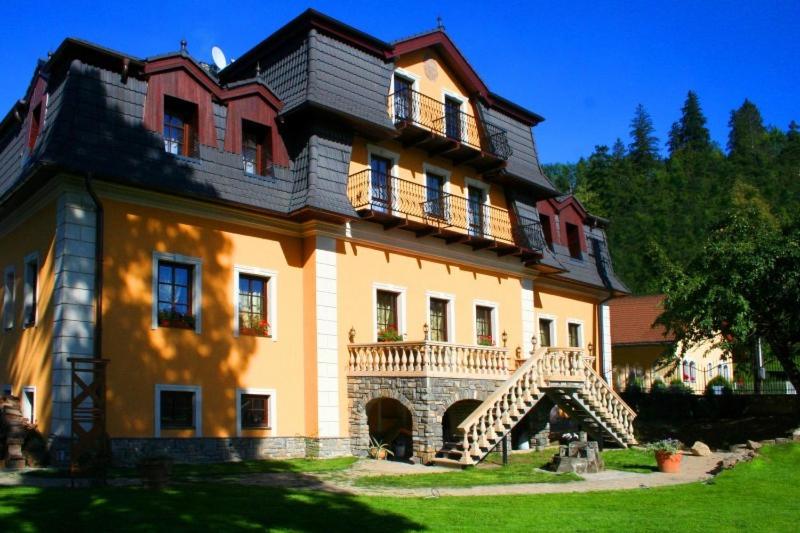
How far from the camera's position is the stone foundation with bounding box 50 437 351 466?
Result: 53.1 ft

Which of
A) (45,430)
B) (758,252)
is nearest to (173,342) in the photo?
(45,430)

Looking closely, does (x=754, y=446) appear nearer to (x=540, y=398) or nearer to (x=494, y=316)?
(x=540, y=398)

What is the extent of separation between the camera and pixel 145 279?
56.9 ft

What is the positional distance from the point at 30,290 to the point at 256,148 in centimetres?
637

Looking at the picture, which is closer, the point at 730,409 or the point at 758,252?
the point at 758,252

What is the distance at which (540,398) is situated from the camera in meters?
21.3

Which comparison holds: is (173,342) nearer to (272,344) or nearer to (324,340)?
(272,344)

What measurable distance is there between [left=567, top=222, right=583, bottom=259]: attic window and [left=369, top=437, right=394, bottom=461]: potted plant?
1428cm

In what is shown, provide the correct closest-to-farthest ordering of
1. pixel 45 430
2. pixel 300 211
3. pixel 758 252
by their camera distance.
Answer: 1. pixel 45 430
2. pixel 300 211
3. pixel 758 252

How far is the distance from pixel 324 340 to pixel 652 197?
6100 cm

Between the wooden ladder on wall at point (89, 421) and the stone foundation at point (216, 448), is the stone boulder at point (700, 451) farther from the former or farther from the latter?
the wooden ladder on wall at point (89, 421)

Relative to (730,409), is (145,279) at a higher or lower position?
higher

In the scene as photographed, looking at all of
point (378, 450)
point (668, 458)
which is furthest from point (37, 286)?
point (668, 458)

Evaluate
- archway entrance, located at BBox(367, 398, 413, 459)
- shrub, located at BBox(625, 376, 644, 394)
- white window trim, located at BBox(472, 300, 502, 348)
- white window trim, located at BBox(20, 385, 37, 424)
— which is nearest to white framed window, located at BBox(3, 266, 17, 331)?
white window trim, located at BBox(20, 385, 37, 424)
